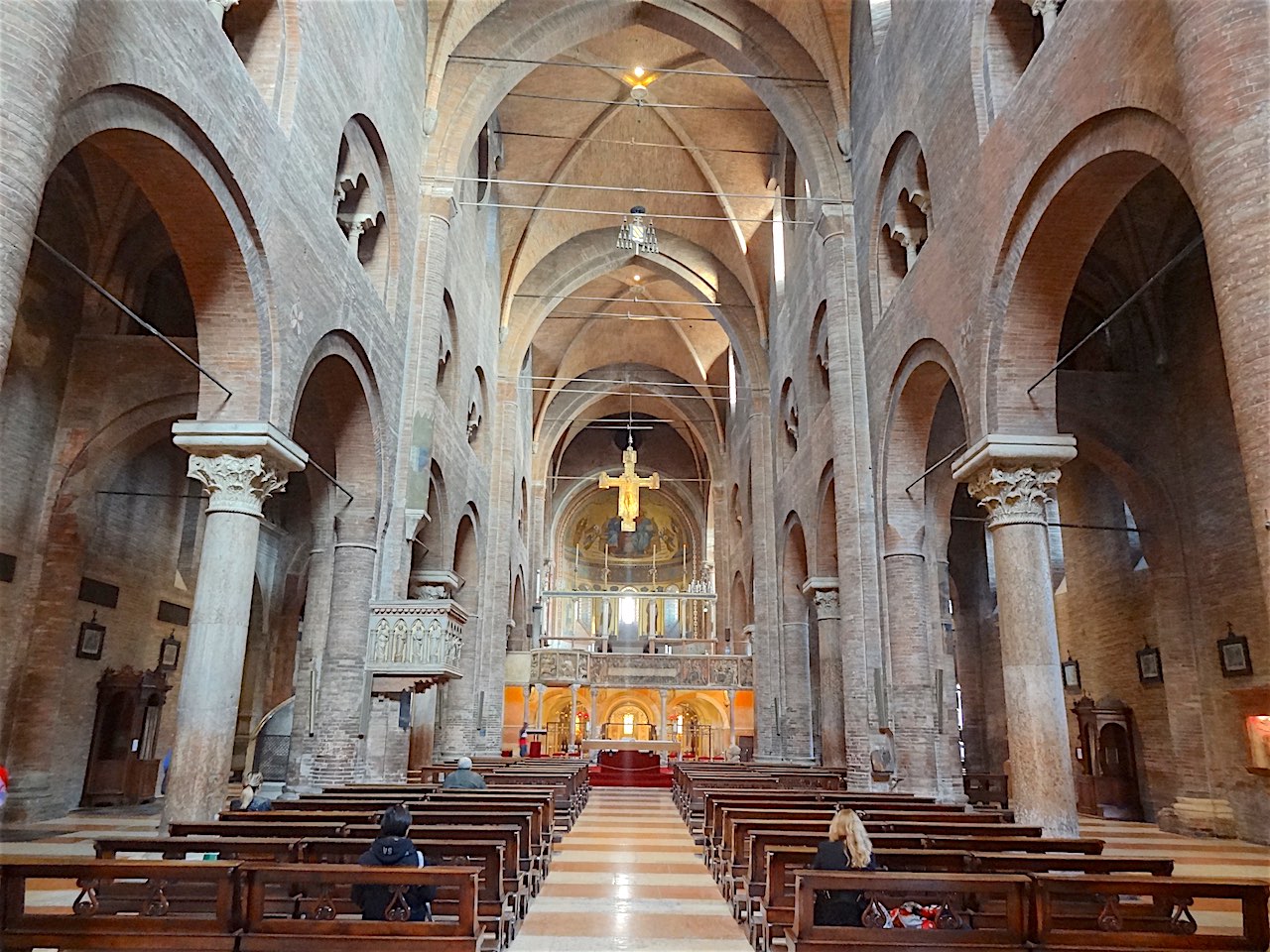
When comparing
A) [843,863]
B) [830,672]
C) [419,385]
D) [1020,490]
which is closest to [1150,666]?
[830,672]

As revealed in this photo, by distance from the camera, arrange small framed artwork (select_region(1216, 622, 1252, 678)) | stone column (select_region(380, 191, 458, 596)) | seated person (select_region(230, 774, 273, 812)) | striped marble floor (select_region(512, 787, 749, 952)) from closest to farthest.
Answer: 1. striped marble floor (select_region(512, 787, 749, 952))
2. seated person (select_region(230, 774, 273, 812))
3. small framed artwork (select_region(1216, 622, 1252, 678))
4. stone column (select_region(380, 191, 458, 596))

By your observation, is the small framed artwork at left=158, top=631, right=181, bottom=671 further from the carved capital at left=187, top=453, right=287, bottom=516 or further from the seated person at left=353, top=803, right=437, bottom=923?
the seated person at left=353, top=803, right=437, bottom=923

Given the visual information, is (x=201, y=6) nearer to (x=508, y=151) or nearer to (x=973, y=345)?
(x=973, y=345)

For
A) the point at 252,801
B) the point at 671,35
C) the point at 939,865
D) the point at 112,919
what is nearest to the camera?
the point at 112,919

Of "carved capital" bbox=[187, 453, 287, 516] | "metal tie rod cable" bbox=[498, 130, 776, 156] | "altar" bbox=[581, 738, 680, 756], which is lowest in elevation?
"altar" bbox=[581, 738, 680, 756]

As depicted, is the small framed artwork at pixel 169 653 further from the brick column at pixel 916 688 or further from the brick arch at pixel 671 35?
the brick column at pixel 916 688

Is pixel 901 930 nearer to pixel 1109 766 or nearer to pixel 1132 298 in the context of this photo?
pixel 1132 298

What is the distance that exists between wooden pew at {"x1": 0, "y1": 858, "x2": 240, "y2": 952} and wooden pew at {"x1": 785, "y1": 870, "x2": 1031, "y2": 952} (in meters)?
3.03

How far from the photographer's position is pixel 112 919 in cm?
492

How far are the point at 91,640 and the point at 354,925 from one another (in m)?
11.2

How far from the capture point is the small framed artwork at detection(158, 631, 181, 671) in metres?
15.6

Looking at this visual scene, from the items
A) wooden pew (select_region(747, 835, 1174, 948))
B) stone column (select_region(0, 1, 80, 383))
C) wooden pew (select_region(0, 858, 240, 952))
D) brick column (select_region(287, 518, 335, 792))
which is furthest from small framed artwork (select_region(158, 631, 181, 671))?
wooden pew (select_region(747, 835, 1174, 948))

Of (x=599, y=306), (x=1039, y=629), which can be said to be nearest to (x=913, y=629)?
(x=1039, y=629)

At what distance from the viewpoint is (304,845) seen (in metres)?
5.94
